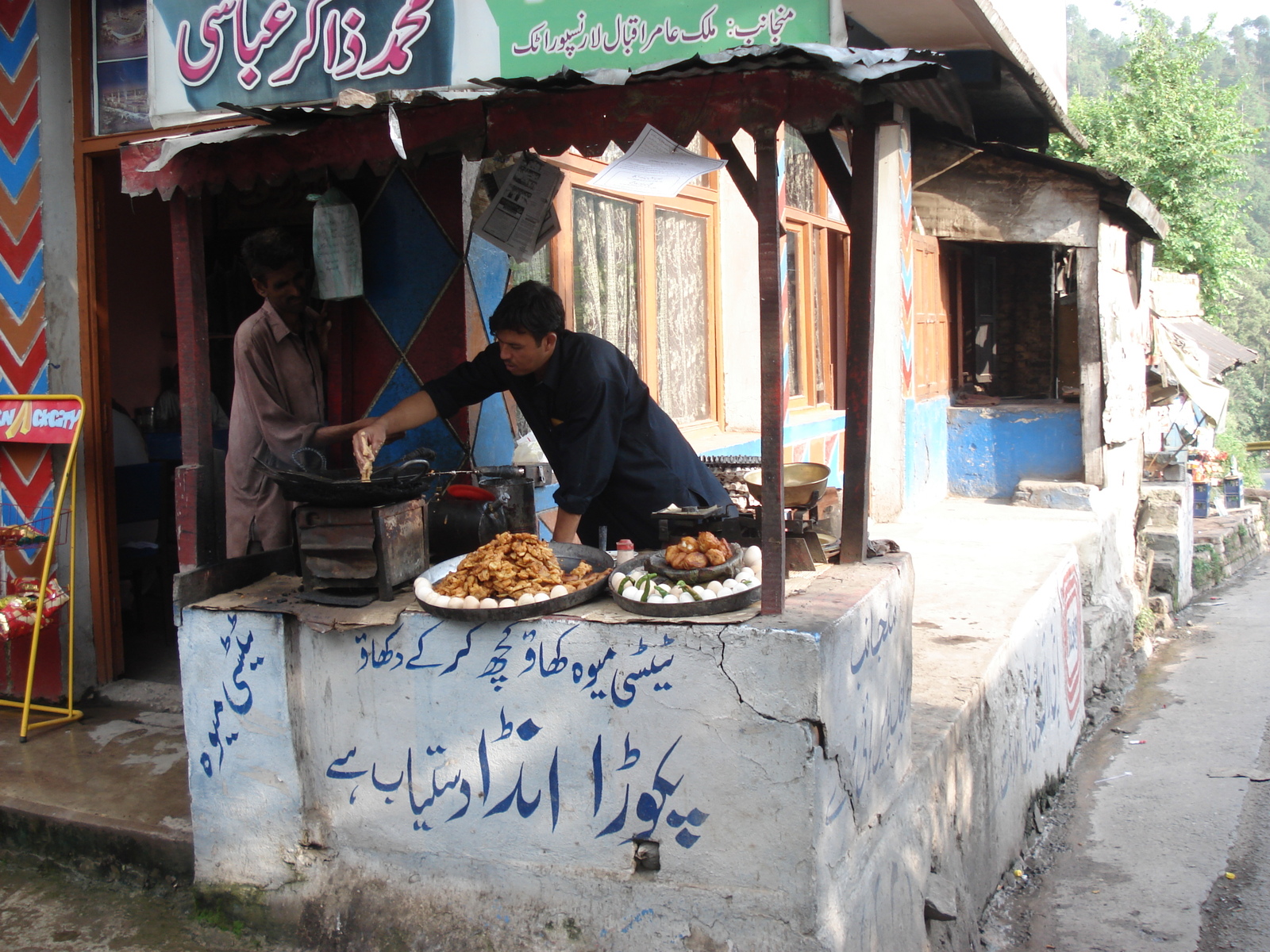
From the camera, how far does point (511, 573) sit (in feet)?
10.2

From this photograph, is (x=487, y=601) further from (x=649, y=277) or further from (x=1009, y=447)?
(x=1009, y=447)

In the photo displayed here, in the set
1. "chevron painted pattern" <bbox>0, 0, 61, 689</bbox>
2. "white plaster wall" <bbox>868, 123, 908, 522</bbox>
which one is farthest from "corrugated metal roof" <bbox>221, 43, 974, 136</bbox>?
"white plaster wall" <bbox>868, 123, 908, 522</bbox>

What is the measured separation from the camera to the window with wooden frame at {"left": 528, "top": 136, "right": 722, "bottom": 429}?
17.1 feet

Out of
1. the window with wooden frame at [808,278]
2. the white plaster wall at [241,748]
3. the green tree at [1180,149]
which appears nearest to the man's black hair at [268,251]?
the white plaster wall at [241,748]

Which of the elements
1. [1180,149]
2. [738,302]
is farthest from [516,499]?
[1180,149]

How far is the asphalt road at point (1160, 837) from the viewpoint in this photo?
176 inches

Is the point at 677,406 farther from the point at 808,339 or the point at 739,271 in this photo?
the point at 808,339

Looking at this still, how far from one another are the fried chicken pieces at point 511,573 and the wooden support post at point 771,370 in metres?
0.58

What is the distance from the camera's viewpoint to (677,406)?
657cm

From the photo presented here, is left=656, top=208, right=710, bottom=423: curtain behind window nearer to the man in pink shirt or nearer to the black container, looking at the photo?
the man in pink shirt

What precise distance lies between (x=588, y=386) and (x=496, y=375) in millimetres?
467

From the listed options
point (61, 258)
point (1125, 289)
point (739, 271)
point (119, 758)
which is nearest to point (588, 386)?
point (119, 758)

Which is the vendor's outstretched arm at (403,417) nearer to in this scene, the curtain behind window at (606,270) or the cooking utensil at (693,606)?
the cooking utensil at (693,606)

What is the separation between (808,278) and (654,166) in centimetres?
581
